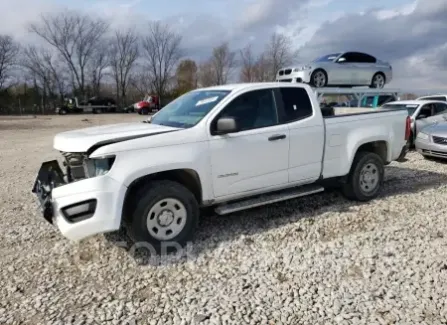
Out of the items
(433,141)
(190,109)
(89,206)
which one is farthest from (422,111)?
(89,206)

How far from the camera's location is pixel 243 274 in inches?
133

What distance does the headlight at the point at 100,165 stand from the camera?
11.1 feet

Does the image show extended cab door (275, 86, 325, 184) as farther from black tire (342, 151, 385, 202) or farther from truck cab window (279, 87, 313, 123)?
black tire (342, 151, 385, 202)

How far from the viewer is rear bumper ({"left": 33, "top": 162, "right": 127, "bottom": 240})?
3.32 meters

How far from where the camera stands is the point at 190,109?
4387 millimetres

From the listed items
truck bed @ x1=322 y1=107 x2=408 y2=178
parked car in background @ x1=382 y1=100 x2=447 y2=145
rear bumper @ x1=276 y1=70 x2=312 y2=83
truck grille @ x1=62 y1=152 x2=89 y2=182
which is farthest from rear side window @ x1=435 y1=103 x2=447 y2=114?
truck grille @ x1=62 y1=152 x2=89 y2=182

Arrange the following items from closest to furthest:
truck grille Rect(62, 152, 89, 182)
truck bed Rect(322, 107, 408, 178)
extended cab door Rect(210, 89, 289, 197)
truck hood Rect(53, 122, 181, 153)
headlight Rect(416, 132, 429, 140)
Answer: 1. truck hood Rect(53, 122, 181, 153)
2. truck grille Rect(62, 152, 89, 182)
3. extended cab door Rect(210, 89, 289, 197)
4. truck bed Rect(322, 107, 408, 178)
5. headlight Rect(416, 132, 429, 140)

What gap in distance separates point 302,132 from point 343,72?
23.3ft

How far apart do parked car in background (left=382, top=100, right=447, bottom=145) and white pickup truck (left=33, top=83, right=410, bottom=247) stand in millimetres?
5804

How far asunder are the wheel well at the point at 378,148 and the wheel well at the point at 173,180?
297 cm

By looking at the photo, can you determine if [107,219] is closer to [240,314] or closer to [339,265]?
[240,314]

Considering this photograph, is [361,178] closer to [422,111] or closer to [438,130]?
[438,130]

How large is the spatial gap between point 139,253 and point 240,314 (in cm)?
145

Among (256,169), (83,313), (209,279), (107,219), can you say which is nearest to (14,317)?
(83,313)
